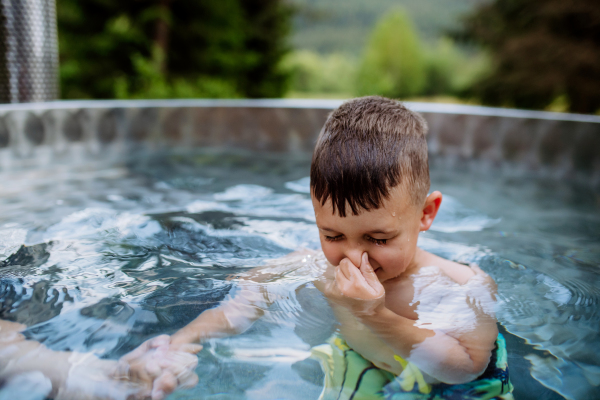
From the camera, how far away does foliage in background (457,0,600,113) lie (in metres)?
9.80

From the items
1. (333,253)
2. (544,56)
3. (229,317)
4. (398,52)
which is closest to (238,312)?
(229,317)

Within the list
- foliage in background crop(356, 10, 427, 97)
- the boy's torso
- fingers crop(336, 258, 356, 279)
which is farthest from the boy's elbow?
foliage in background crop(356, 10, 427, 97)

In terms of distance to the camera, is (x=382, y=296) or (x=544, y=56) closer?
(x=382, y=296)

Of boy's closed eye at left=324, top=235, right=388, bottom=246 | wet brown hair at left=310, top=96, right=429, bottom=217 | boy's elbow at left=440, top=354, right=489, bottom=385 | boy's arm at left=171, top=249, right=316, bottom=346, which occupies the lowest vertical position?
boy's elbow at left=440, top=354, right=489, bottom=385

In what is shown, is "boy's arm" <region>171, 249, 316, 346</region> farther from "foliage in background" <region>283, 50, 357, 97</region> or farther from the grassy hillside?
"foliage in background" <region>283, 50, 357, 97</region>

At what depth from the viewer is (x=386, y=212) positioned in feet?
4.25

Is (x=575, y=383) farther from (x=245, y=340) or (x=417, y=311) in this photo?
(x=245, y=340)

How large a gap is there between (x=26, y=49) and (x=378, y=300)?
302 centimetres

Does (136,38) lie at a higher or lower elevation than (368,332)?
higher

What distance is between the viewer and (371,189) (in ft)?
4.21

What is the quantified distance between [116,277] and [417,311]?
93 cm

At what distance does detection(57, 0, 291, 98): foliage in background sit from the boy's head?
22.3ft

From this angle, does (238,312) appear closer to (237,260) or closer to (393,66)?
(237,260)

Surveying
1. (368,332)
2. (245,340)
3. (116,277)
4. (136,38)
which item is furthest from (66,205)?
(136,38)
